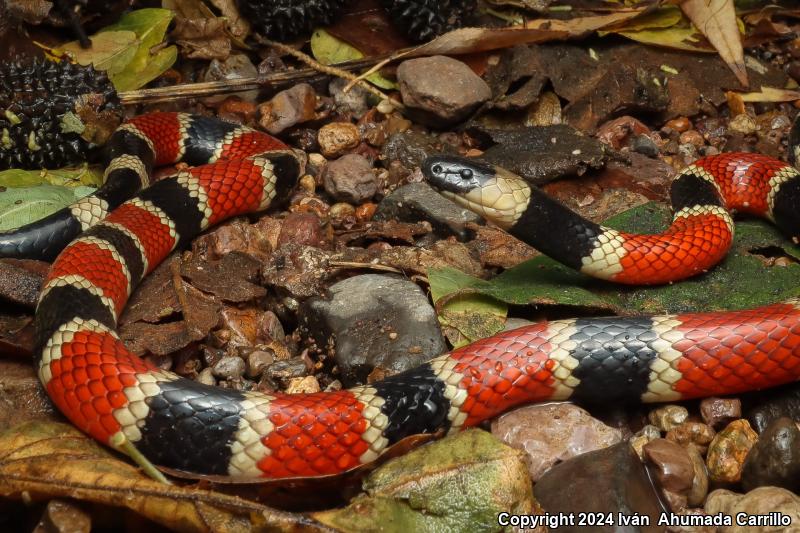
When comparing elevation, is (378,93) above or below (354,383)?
above

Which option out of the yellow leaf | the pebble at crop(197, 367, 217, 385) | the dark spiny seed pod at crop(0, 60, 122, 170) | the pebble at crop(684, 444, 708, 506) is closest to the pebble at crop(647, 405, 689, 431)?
the pebble at crop(684, 444, 708, 506)

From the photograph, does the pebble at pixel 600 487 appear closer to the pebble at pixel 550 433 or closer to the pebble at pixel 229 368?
the pebble at pixel 550 433

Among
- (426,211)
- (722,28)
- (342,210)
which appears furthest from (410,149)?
(722,28)

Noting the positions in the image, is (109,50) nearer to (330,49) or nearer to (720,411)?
(330,49)

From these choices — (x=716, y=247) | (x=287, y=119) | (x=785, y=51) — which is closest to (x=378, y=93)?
(x=287, y=119)

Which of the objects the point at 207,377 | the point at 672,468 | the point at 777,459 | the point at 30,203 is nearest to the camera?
the point at 777,459

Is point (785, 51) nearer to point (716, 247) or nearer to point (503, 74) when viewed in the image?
point (503, 74)
